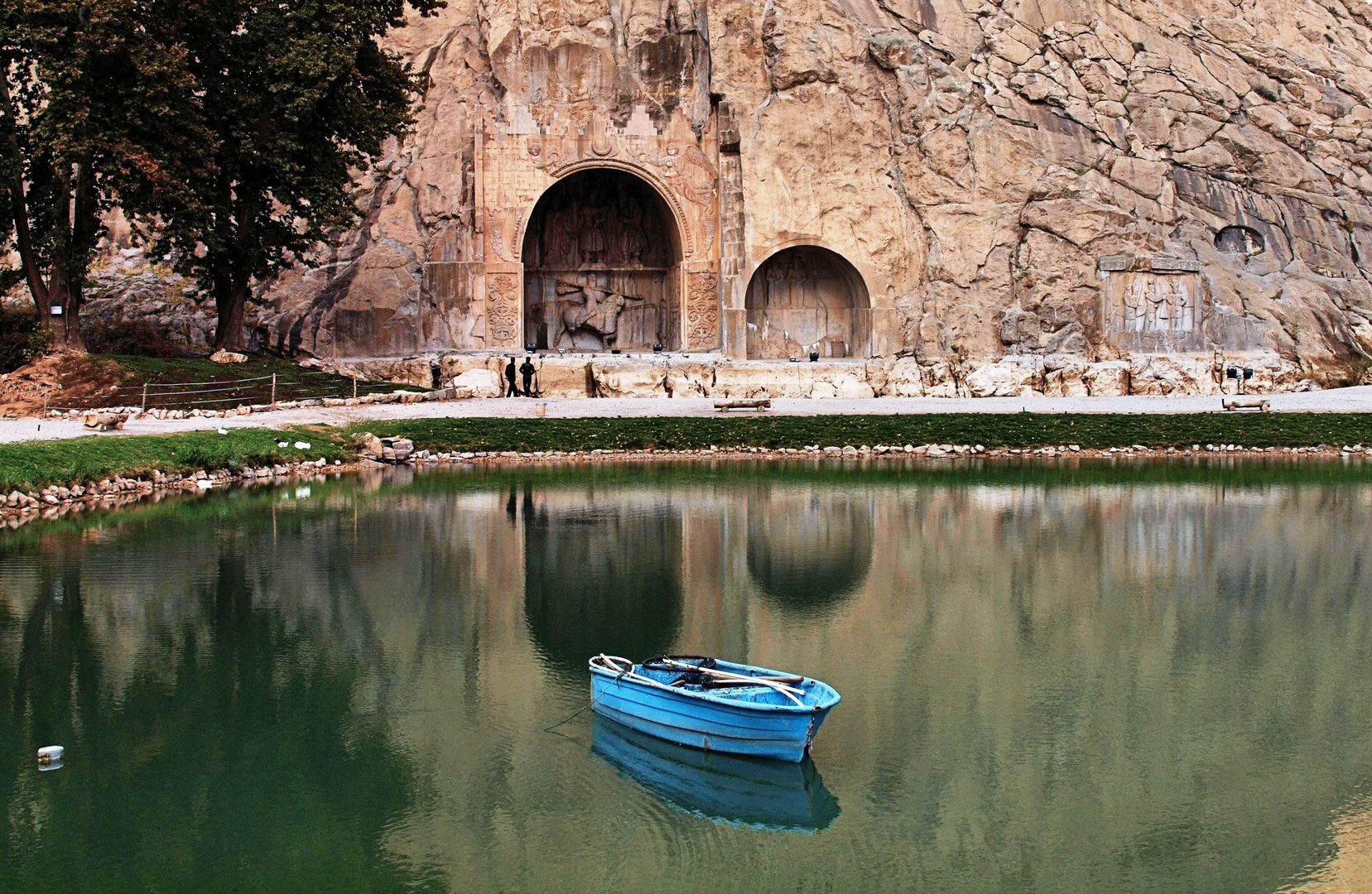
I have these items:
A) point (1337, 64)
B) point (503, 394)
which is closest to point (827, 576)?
point (503, 394)

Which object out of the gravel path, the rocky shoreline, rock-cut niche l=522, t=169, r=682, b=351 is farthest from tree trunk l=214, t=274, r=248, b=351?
rock-cut niche l=522, t=169, r=682, b=351

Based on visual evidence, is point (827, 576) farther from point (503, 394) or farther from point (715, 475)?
point (503, 394)

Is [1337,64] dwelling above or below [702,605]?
above

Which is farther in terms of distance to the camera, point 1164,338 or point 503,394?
point 1164,338

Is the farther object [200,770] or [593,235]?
[593,235]

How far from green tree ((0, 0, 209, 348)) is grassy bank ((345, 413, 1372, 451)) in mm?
8194

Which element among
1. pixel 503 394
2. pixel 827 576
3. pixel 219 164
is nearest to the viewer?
pixel 827 576

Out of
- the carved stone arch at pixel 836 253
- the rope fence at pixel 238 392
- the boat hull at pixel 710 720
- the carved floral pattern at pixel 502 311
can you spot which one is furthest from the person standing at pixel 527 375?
the boat hull at pixel 710 720

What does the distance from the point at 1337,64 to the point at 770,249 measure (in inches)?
913

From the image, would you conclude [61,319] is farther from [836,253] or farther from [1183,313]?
[1183,313]

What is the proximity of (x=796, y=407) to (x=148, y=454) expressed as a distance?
16637 mm

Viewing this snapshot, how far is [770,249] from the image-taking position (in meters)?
43.7

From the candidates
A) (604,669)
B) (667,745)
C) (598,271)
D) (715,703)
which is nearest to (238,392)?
(598,271)

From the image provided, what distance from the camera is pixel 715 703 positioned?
34.5 ft
